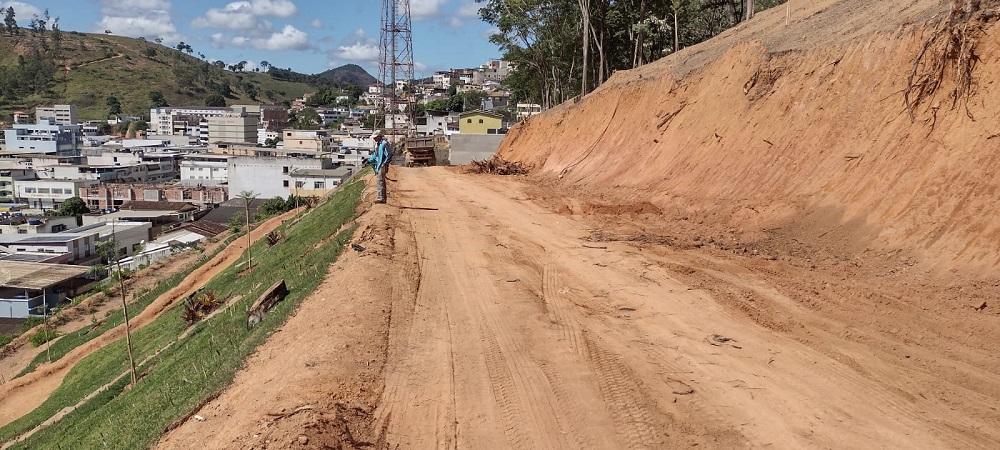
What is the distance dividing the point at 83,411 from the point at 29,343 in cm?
1301

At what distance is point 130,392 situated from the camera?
1009cm

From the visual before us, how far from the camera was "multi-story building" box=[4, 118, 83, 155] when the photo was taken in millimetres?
91375

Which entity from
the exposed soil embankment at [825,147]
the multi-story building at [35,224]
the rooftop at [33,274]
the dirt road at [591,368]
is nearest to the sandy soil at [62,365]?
the dirt road at [591,368]

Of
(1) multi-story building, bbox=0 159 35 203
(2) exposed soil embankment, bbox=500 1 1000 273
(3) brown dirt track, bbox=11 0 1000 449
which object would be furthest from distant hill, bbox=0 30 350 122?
(3) brown dirt track, bbox=11 0 1000 449

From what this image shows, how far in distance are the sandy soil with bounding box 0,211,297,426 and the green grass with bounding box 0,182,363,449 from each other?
0.86 meters

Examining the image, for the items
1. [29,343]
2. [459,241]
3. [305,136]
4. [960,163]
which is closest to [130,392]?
[459,241]

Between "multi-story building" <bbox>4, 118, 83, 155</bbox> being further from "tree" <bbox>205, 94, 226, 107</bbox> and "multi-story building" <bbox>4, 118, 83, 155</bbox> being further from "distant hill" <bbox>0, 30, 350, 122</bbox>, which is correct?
"tree" <bbox>205, 94, 226, 107</bbox>

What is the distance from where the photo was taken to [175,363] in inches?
397

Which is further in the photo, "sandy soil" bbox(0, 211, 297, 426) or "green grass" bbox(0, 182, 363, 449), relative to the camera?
"sandy soil" bbox(0, 211, 297, 426)

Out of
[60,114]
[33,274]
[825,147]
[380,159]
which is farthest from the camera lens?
[60,114]

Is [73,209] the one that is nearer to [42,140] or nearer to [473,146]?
[473,146]

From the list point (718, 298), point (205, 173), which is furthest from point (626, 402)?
point (205, 173)

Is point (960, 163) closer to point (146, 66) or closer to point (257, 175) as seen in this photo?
point (257, 175)

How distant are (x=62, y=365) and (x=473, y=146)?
2322 cm
